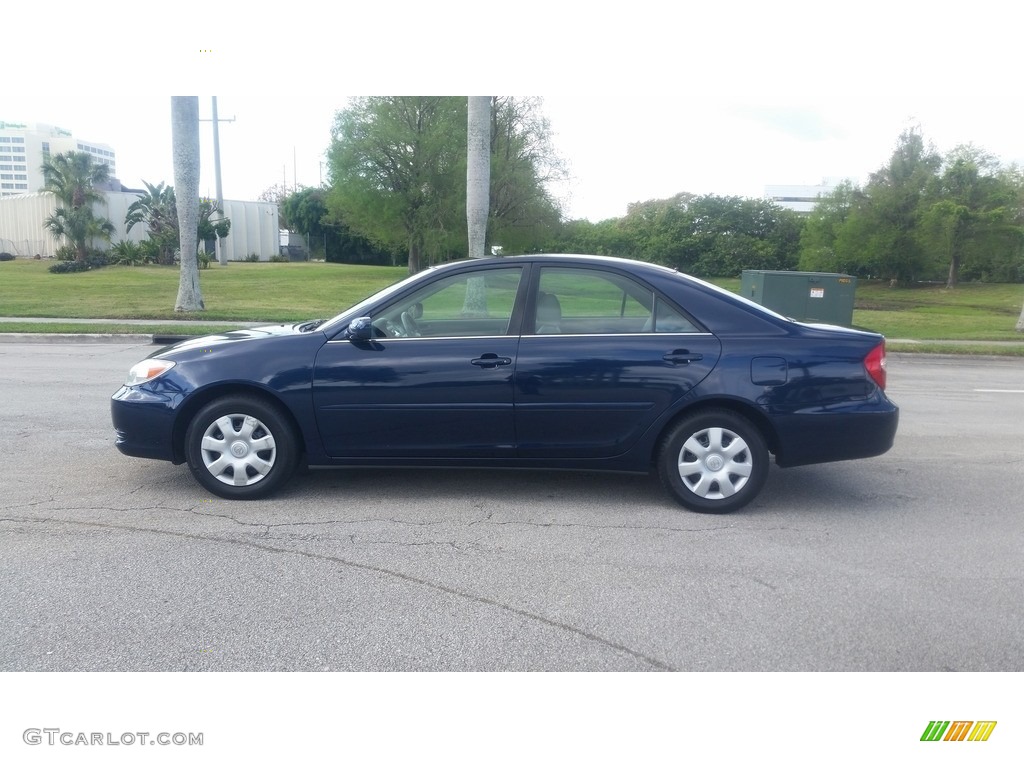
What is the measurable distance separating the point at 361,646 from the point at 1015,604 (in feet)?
10.0

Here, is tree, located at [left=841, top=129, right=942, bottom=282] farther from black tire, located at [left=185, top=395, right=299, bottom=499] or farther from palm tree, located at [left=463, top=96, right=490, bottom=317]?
black tire, located at [left=185, top=395, right=299, bottom=499]

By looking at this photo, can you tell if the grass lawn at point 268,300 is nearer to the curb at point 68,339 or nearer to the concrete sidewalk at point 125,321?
the concrete sidewalk at point 125,321

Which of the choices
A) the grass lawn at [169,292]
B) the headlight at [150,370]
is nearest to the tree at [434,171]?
the grass lawn at [169,292]

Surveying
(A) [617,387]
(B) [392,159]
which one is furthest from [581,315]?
(B) [392,159]

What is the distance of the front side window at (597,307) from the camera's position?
5.36m

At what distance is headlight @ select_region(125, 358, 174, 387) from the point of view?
212 inches

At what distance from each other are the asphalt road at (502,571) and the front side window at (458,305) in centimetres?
111

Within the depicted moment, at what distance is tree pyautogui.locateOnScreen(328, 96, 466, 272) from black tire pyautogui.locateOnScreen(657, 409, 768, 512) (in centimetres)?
3285

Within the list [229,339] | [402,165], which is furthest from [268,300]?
[229,339]

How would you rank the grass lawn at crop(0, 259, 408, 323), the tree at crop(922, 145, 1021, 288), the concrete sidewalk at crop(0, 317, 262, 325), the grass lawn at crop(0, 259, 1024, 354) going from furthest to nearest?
the tree at crop(922, 145, 1021, 288)
the grass lawn at crop(0, 259, 408, 323)
the grass lawn at crop(0, 259, 1024, 354)
the concrete sidewalk at crop(0, 317, 262, 325)

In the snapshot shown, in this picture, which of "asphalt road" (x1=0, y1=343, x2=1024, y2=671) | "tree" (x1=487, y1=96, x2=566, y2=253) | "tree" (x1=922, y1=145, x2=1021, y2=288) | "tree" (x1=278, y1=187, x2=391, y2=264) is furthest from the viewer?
"tree" (x1=278, y1=187, x2=391, y2=264)

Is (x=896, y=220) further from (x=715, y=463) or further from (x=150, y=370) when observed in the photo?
(x=150, y=370)

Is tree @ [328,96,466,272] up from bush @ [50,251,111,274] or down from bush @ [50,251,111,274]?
up
